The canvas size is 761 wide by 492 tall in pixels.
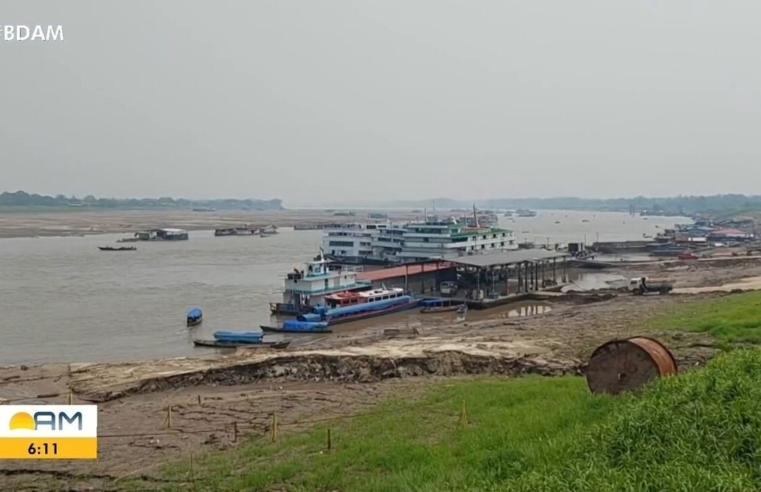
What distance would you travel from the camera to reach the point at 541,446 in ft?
23.5

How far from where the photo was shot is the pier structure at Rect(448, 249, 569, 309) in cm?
3822

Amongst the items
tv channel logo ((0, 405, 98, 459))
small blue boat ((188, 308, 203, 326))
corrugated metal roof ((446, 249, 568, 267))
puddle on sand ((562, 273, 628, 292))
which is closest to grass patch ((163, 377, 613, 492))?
tv channel logo ((0, 405, 98, 459))

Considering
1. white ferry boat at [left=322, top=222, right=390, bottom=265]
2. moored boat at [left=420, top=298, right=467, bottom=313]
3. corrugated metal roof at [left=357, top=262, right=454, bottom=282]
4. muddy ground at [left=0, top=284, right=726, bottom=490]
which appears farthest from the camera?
white ferry boat at [left=322, top=222, right=390, bottom=265]

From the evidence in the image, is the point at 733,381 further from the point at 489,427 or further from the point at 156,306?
the point at 156,306

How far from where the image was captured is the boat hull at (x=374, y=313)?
31688 mm

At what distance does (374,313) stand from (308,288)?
13.0 feet

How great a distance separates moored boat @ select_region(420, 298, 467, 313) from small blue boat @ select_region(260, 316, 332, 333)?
23.6 feet

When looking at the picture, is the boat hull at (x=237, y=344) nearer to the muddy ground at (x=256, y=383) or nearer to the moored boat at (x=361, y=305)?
the muddy ground at (x=256, y=383)

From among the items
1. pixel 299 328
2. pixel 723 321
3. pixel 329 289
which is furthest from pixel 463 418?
pixel 329 289

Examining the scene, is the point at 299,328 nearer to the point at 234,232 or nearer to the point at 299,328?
the point at 299,328

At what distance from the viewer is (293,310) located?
1350 inches

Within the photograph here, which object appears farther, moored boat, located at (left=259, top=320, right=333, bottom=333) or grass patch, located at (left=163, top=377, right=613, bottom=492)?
moored boat, located at (left=259, top=320, right=333, bottom=333)

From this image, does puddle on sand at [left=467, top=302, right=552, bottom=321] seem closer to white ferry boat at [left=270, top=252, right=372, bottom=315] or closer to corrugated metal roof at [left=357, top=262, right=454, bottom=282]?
corrugated metal roof at [left=357, top=262, right=454, bottom=282]

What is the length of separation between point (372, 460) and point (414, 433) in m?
1.39
